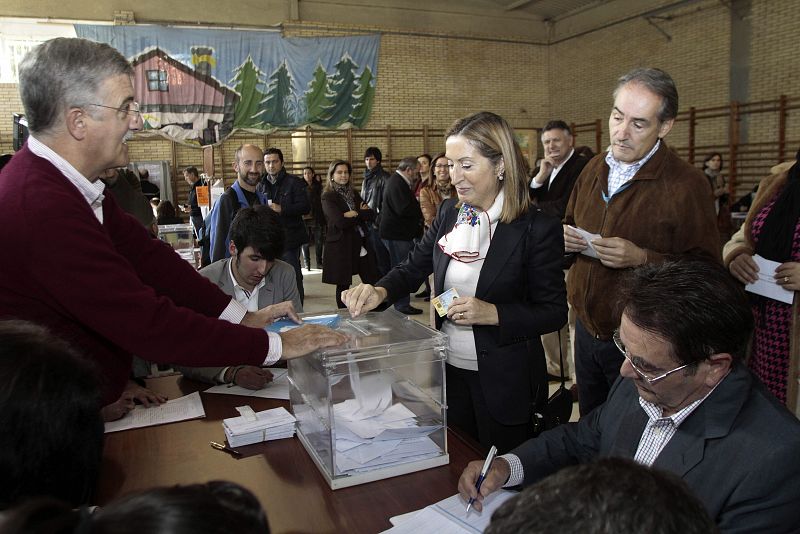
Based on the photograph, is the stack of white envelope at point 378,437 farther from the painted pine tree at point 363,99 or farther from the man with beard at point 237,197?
the painted pine tree at point 363,99

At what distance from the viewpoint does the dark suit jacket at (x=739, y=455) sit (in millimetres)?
1117

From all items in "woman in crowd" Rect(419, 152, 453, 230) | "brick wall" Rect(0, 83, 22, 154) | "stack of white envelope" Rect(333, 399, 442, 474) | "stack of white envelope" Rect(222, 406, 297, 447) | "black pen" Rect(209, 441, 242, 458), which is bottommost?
"black pen" Rect(209, 441, 242, 458)

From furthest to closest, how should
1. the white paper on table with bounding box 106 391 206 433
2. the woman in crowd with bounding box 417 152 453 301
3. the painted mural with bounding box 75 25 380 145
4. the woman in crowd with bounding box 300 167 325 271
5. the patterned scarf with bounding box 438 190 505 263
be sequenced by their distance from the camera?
1. the painted mural with bounding box 75 25 380 145
2. the woman in crowd with bounding box 300 167 325 271
3. the woman in crowd with bounding box 417 152 453 301
4. the patterned scarf with bounding box 438 190 505 263
5. the white paper on table with bounding box 106 391 206 433

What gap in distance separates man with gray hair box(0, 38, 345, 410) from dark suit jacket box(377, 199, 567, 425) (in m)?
0.69

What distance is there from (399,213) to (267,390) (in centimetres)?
454

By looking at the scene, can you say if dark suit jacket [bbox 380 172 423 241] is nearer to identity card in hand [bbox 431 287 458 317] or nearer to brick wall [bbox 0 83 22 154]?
identity card in hand [bbox 431 287 458 317]

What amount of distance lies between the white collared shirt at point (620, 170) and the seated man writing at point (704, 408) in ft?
3.60

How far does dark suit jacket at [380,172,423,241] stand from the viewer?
21.7 ft

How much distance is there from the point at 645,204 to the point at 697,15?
11.3m

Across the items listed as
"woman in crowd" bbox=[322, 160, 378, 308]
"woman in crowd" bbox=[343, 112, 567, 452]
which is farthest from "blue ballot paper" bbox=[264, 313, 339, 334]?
"woman in crowd" bbox=[322, 160, 378, 308]

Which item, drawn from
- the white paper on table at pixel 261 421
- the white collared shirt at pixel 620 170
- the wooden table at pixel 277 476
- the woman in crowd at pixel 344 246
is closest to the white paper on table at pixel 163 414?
the wooden table at pixel 277 476

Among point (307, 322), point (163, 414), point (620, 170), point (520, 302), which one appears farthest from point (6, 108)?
point (520, 302)

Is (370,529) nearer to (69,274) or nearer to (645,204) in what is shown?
(69,274)

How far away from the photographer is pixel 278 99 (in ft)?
40.3
